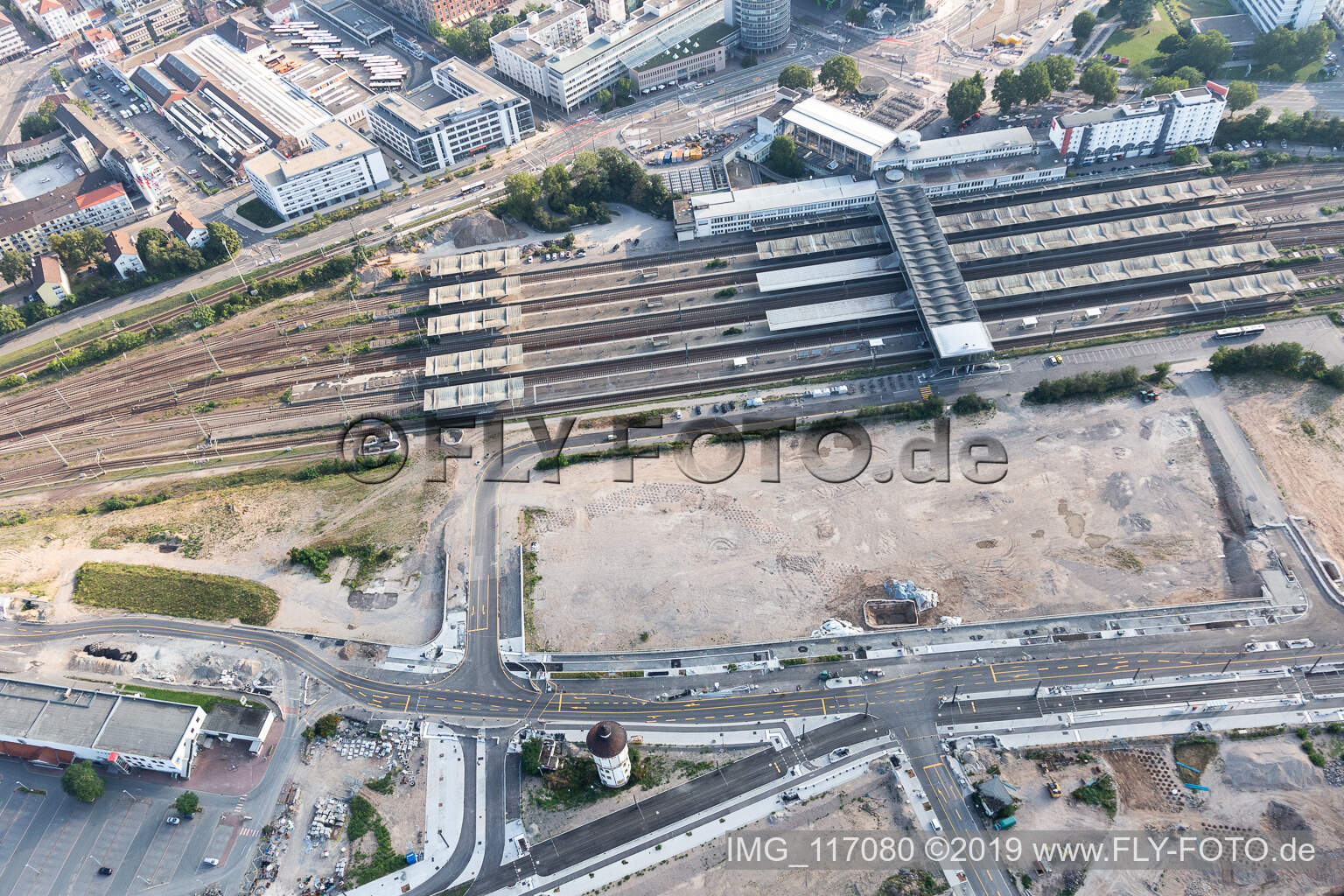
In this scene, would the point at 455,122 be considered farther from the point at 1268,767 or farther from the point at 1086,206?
the point at 1268,767

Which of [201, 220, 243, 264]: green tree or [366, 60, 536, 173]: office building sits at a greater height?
[366, 60, 536, 173]: office building

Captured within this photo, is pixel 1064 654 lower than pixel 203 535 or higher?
lower

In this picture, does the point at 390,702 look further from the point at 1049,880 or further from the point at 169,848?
the point at 1049,880

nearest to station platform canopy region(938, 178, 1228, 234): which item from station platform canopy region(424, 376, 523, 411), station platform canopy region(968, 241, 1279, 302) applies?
station platform canopy region(968, 241, 1279, 302)

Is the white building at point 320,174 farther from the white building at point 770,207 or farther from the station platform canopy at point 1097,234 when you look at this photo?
the station platform canopy at point 1097,234

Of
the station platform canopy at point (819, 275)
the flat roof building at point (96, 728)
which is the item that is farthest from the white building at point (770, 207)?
the flat roof building at point (96, 728)

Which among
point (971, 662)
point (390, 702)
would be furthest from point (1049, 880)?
point (390, 702)

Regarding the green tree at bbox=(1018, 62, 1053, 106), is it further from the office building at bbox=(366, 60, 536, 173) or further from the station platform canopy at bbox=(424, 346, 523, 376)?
the station platform canopy at bbox=(424, 346, 523, 376)
